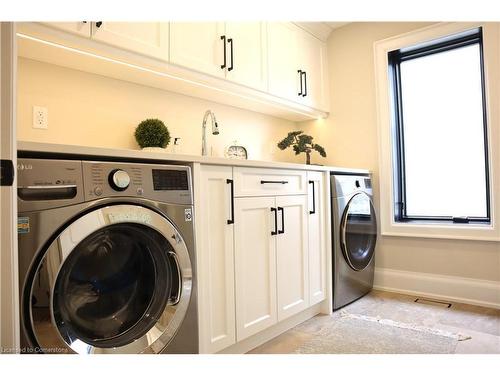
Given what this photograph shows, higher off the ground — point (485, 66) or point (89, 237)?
point (485, 66)

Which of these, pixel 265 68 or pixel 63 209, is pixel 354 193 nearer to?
pixel 265 68

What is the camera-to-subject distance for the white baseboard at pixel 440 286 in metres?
2.45

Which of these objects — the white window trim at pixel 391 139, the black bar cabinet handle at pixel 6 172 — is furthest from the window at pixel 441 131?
the black bar cabinet handle at pixel 6 172

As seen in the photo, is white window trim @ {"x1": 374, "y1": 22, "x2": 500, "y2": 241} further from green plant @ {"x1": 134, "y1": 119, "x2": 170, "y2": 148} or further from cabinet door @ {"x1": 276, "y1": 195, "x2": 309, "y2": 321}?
green plant @ {"x1": 134, "y1": 119, "x2": 170, "y2": 148}

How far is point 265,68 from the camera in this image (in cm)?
244

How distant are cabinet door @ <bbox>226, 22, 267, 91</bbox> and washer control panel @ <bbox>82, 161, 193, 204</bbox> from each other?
41.3 inches

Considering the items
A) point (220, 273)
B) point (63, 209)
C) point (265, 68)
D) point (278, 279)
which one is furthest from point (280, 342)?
point (265, 68)

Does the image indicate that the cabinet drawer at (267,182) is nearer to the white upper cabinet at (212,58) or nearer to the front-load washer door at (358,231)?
the front-load washer door at (358,231)

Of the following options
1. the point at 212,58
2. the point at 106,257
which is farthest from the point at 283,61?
Result: the point at 106,257

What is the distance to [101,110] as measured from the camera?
1.91 meters

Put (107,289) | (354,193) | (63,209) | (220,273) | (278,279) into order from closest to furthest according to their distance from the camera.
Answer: (63,209)
(107,289)
(220,273)
(278,279)
(354,193)

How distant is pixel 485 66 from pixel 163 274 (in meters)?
2.68

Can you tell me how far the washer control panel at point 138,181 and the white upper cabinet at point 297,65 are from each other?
139cm
